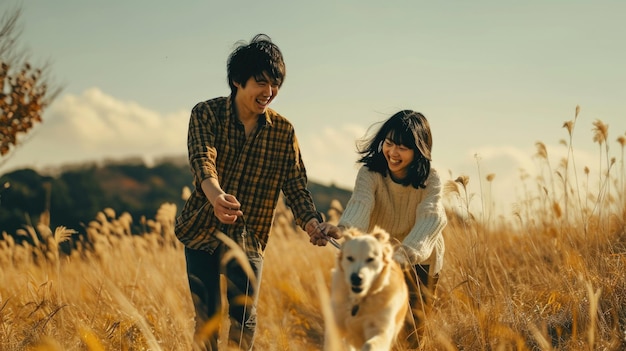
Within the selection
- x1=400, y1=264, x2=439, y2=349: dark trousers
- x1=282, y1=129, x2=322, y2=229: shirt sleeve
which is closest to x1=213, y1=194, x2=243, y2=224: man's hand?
x1=282, y1=129, x2=322, y2=229: shirt sleeve

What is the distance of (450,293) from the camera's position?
14.2 ft

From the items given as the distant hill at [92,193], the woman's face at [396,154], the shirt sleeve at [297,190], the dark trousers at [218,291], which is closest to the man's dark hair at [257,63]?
the shirt sleeve at [297,190]

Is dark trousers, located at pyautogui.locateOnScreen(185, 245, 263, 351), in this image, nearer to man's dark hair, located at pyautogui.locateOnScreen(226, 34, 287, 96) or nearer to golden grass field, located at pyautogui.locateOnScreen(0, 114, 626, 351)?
golden grass field, located at pyautogui.locateOnScreen(0, 114, 626, 351)

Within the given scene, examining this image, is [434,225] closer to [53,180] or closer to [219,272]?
[219,272]

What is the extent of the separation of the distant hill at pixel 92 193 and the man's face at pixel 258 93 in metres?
14.2

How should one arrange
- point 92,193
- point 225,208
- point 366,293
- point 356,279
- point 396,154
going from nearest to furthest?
point 356,279, point 366,293, point 225,208, point 396,154, point 92,193

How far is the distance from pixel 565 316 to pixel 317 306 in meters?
2.85

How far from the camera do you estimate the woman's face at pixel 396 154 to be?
402cm

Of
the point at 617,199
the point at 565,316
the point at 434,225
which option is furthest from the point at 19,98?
the point at 617,199

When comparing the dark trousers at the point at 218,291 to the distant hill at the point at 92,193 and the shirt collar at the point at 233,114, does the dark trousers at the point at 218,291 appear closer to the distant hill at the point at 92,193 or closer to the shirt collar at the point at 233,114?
the shirt collar at the point at 233,114

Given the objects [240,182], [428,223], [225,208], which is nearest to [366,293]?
[225,208]

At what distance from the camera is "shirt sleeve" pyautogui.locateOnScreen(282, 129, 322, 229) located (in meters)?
4.21

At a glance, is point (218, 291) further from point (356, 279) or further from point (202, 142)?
point (356, 279)

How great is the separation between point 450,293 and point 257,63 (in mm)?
2179
